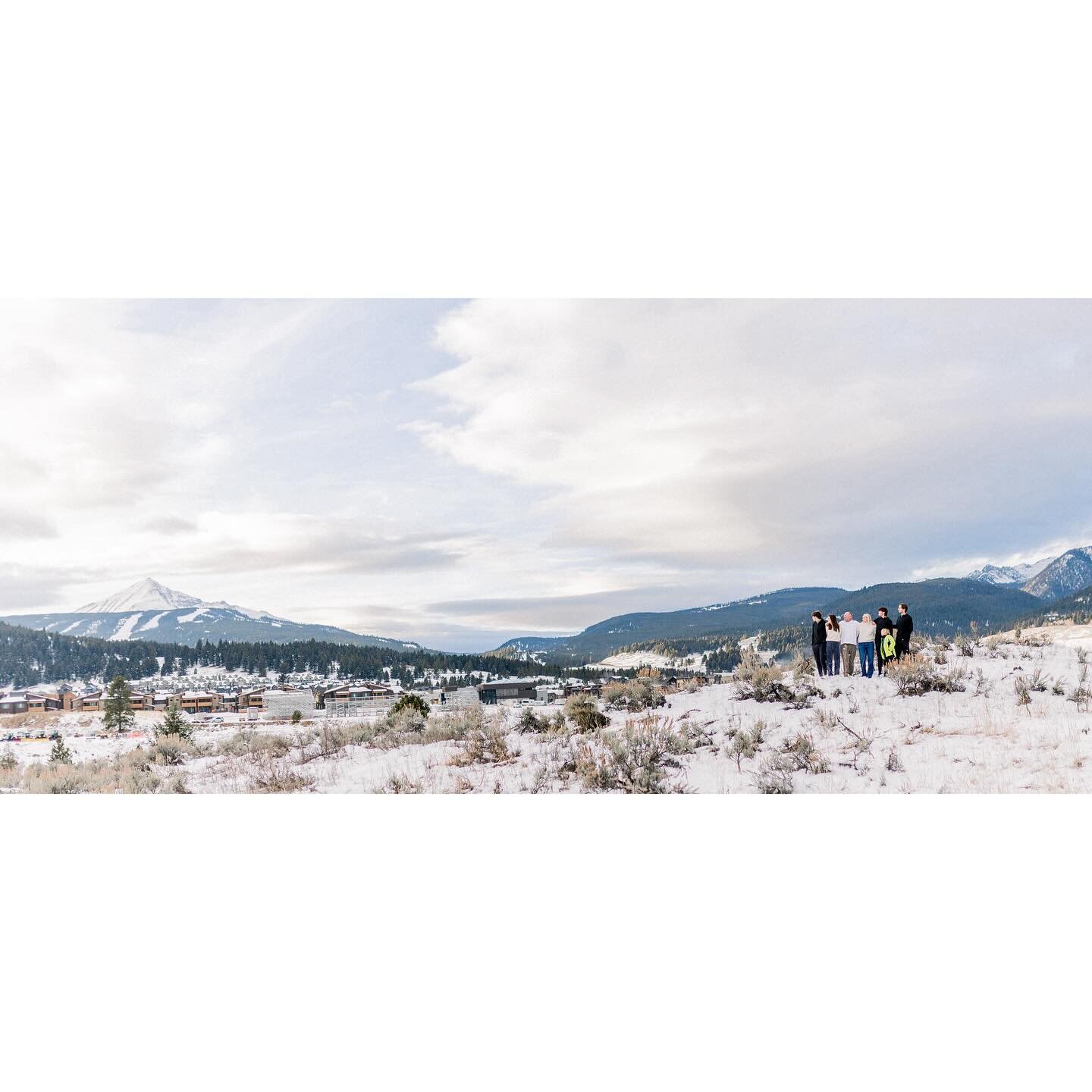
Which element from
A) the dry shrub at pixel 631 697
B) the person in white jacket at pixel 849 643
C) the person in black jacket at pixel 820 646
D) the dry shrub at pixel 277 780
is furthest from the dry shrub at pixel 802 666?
the dry shrub at pixel 277 780

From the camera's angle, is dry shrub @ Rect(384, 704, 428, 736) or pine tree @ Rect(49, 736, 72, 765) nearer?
pine tree @ Rect(49, 736, 72, 765)

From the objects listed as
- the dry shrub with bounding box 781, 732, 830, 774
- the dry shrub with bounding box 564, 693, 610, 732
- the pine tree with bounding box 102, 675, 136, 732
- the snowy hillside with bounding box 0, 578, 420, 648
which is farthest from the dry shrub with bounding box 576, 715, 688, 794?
the pine tree with bounding box 102, 675, 136, 732

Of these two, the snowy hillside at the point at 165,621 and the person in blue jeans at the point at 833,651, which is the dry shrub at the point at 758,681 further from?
the snowy hillside at the point at 165,621

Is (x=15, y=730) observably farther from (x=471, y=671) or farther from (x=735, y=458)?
(x=735, y=458)

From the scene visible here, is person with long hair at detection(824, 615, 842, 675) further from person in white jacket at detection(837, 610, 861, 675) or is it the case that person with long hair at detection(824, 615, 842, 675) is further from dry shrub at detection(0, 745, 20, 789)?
dry shrub at detection(0, 745, 20, 789)

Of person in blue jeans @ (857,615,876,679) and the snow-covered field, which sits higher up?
person in blue jeans @ (857,615,876,679)

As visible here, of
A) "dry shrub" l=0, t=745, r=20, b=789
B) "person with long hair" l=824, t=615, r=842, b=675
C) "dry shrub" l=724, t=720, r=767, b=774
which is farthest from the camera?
"person with long hair" l=824, t=615, r=842, b=675

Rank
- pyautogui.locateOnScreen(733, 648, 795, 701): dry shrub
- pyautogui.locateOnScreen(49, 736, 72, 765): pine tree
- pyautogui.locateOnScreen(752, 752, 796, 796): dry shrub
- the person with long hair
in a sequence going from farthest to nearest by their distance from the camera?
1. the person with long hair
2. pyautogui.locateOnScreen(733, 648, 795, 701): dry shrub
3. pyautogui.locateOnScreen(49, 736, 72, 765): pine tree
4. pyautogui.locateOnScreen(752, 752, 796, 796): dry shrub
